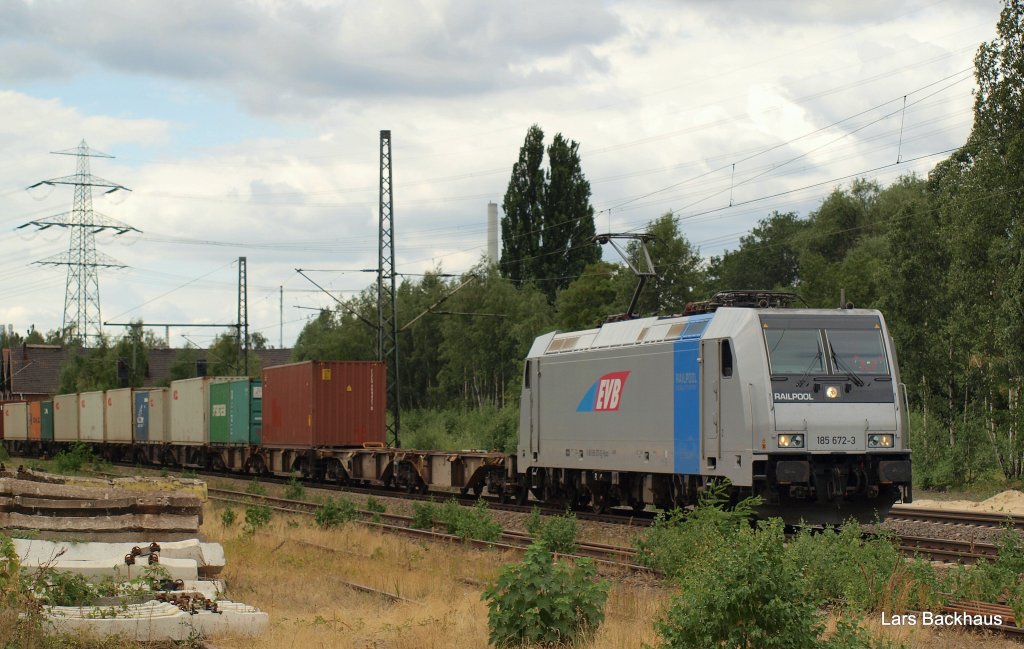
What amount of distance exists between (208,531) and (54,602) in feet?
31.6

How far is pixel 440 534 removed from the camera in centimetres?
1881

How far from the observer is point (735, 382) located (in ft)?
53.3

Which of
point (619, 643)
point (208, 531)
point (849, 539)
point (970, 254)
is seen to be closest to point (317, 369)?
point (208, 531)

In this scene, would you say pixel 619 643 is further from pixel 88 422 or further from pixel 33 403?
pixel 33 403

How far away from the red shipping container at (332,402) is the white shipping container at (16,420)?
122ft

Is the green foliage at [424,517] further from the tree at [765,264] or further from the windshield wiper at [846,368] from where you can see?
the tree at [765,264]

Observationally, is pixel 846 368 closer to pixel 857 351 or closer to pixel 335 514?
pixel 857 351

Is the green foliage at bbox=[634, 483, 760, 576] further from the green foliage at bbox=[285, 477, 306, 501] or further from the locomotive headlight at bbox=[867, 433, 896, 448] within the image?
the green foliage at bbox=[285, 477, 306, 501]

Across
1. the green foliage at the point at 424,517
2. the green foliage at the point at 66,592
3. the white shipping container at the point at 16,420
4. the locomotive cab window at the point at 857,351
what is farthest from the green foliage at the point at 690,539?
the white shipping container at the point at 16,420

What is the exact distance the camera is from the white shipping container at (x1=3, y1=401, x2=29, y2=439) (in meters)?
65.9

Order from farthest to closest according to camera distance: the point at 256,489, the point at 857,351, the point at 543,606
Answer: the point at 256,489, the point at 857,351, the point at 543,606

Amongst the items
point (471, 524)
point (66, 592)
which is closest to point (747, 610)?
point (66, 592)

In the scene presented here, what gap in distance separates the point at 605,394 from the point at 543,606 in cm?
1033

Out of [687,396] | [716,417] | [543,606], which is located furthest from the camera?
[687,396]
